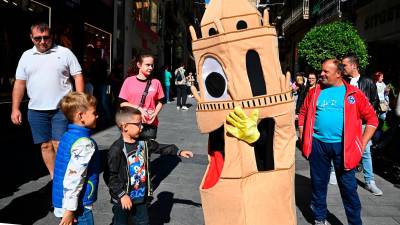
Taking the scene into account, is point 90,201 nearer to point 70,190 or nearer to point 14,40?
point 70,190

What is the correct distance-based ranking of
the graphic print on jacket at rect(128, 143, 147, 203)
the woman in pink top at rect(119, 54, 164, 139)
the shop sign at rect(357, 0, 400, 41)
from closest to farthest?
1. the graphic print on jacket at rect(128, 143, 147, 203)
2. the woman in pink top at rect(119, 54, 164, 139)
3. the shop sign at rect(357, 0, 400, 41)

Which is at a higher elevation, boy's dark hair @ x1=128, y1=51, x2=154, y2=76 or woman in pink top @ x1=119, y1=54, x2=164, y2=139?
boy's dark hair @ x1=128, y1=51, x2=154, y2=76

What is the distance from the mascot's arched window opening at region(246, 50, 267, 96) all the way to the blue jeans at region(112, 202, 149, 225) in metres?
1.22

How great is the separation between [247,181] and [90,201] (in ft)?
3.32

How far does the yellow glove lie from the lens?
2455mm

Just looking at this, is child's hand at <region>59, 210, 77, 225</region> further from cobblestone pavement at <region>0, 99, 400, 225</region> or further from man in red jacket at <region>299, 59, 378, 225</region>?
man in red jacket at <region>299, 59, 378, 225</region>

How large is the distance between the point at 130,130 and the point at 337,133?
1.95 m

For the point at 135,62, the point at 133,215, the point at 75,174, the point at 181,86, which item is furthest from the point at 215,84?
the point at 181,86

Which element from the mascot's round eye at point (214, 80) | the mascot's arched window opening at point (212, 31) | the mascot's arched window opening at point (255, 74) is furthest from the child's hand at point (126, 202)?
the mascot's arched window opening at point (212, 31)

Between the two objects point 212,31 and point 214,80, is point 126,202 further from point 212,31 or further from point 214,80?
point 212,31

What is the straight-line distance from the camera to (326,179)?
400 centimetres

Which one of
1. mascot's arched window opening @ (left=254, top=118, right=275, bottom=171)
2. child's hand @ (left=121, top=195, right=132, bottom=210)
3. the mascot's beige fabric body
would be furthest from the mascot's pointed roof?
child's hand @ (left=121, top=195, right=132, bottom=210)

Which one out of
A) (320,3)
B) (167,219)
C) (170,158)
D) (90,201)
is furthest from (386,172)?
(320,3)

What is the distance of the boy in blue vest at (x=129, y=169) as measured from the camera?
2838mm
